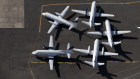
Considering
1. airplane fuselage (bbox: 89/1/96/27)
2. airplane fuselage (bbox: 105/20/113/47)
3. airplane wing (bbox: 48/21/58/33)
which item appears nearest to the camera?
airplane fuselage (bbox: 105/20/113/47)

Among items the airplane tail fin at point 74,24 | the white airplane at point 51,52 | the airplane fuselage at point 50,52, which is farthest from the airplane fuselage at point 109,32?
the airplane fuselage at point 50,52

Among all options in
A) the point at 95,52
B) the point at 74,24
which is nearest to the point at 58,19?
the point at 74,24

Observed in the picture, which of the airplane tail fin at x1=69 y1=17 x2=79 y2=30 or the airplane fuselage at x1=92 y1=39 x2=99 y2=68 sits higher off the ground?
the airplane tail fin at x1=69 y1=17 x2=79 y2=30

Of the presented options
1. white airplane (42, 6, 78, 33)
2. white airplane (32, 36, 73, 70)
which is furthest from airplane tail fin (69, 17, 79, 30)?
white airplane (32, 36, 73, 70)

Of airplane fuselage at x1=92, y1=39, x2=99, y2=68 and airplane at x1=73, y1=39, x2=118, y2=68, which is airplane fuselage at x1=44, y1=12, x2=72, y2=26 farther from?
airplane fuselage at x1=92, y1=39, x2=99, y2=68

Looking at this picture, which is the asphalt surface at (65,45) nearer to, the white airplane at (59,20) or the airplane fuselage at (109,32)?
the white airplane at (59,20)

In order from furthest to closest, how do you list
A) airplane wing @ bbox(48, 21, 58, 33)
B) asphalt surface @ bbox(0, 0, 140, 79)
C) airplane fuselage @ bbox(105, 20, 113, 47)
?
1. airplane wing @ bbox(48, 21, 58, 33)
2. asphalt surface @ bbox(0, 0, 140, 79)
3. airplane fuselage @ bbox(105, 20, 113, 47)

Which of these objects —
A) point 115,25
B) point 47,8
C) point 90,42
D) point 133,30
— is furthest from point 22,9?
point 133,30

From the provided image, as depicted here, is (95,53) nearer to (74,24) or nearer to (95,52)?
(95,52)

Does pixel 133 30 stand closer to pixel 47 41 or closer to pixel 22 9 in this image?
pixel 47 41
